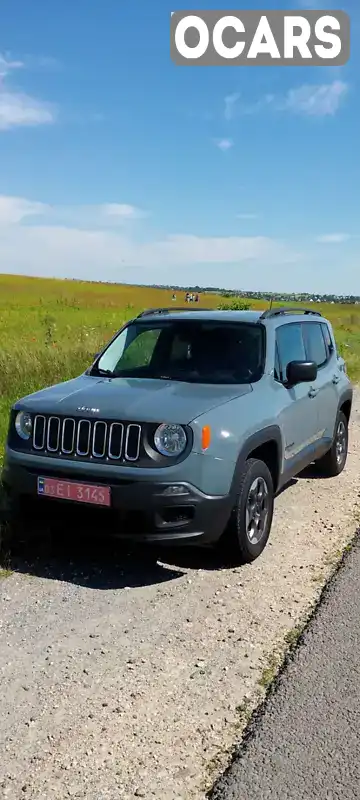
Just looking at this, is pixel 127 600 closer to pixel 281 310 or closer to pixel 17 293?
pixel 281 310

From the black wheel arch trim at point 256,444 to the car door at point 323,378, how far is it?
1.12 metres

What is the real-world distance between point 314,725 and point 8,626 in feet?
5.85

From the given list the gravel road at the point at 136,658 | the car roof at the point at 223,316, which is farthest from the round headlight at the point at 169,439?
the car roof at the point at 223,316

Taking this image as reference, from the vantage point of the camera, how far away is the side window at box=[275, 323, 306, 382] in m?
5.47

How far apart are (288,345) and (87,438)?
7.37 ft

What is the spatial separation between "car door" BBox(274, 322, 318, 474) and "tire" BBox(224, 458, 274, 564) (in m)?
0.50

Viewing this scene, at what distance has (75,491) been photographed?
416 centimetres

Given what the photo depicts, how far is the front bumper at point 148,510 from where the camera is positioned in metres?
4.02

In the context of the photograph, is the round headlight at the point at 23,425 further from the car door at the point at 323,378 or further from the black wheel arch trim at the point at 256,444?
the car door at the point at 323,378

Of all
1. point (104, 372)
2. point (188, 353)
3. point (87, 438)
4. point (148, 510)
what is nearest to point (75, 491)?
point (87, 438)

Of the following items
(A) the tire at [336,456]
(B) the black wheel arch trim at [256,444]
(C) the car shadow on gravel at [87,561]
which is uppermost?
(B) the black wheel arch trim at [256,444]

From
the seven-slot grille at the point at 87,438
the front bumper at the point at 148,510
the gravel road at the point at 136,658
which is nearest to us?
the gravel road at the point at 136,658

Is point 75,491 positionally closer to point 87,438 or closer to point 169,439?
point 87,438

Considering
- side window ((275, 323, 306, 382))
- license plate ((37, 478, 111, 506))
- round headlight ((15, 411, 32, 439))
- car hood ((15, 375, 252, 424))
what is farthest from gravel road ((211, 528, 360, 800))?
side window ((275, 323, 306, 382))
